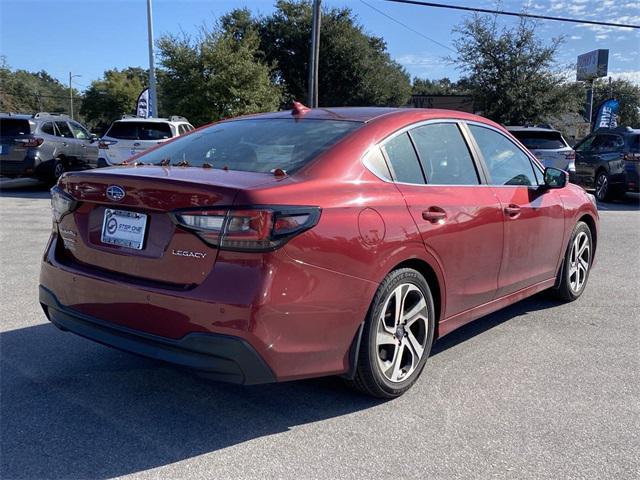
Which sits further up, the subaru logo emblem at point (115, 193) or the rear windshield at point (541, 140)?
the rear windshield at point (541, 140)

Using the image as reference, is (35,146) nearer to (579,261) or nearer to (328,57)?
(579,261)

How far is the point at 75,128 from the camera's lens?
53.5 ft

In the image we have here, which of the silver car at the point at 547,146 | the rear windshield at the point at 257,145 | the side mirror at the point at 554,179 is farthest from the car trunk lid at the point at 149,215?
the silver car at the point at 547,146

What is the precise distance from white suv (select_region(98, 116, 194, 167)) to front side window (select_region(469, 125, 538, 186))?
10129 millimetres

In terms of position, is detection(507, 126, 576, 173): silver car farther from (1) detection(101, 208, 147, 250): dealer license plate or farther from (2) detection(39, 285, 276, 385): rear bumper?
(2) detection(39, 285, 276, 385): rear bumper

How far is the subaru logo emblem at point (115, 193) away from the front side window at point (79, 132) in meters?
14.3

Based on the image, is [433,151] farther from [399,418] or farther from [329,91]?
[329,91]

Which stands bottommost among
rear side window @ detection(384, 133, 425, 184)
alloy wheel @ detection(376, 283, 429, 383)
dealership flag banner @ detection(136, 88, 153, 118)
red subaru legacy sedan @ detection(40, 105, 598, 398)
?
alloy wheel @ detection(376, 283, 429, 383)

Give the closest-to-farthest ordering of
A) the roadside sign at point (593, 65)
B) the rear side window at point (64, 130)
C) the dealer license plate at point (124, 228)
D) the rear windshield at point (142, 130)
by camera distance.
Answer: the dealer license plate at point (124, 228) → the rear windshield at point (142, 130) → the rear side window at point (64, 130) → the roadside sign at point (593, 65)

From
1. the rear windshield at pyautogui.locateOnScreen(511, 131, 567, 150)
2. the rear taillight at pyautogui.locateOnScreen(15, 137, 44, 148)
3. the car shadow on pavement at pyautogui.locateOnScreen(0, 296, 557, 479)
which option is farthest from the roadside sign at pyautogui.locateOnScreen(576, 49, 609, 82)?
the car shadow on pavement at pyautogui.locateOnScreen(0, 296, 557, 479)

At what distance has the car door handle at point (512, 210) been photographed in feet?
13.9

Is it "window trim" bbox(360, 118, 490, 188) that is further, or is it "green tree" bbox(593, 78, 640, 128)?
"green tree" bbox(593, 78, 640, 128)

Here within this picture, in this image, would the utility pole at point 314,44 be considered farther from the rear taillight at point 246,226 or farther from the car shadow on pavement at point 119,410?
the rear taillight at point 246,226

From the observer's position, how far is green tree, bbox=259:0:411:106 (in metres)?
38.3
